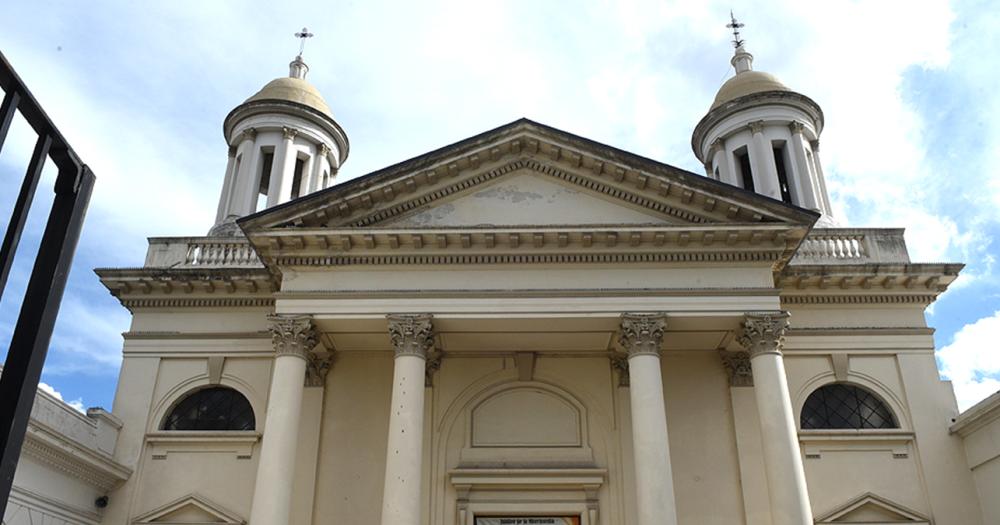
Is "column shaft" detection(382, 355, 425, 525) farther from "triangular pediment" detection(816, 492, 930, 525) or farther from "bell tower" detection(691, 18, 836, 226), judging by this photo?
"bell tower" detection(691, 18, 836, 226)

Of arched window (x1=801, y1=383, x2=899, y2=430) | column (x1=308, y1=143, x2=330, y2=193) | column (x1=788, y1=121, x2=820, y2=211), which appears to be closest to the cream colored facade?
column (x1=308, y1=143, x2=330, y2=193)

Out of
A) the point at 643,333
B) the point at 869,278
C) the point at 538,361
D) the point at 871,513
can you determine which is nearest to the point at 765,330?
the point at 643,333

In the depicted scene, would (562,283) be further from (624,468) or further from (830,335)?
(830,335)

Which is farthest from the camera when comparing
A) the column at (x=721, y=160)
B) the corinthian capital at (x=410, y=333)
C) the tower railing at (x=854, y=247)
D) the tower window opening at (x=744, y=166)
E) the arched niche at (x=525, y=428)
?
the tower window opening at (x=744, y=166)

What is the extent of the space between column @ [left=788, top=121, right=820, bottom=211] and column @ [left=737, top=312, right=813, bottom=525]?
768 cm

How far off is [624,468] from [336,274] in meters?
7.02

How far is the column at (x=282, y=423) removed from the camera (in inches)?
496

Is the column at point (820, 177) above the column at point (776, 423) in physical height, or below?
above

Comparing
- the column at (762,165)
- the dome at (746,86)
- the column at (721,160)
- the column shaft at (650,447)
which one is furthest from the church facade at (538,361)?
the dome at (746,86)

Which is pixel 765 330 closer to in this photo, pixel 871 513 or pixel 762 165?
pixel 871 513

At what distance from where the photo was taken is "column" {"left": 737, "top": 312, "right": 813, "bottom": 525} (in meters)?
12.4

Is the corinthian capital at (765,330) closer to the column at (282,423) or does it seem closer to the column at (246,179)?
the column at (282,423)

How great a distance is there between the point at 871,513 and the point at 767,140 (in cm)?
1109

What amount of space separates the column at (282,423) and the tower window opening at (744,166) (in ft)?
46.8
